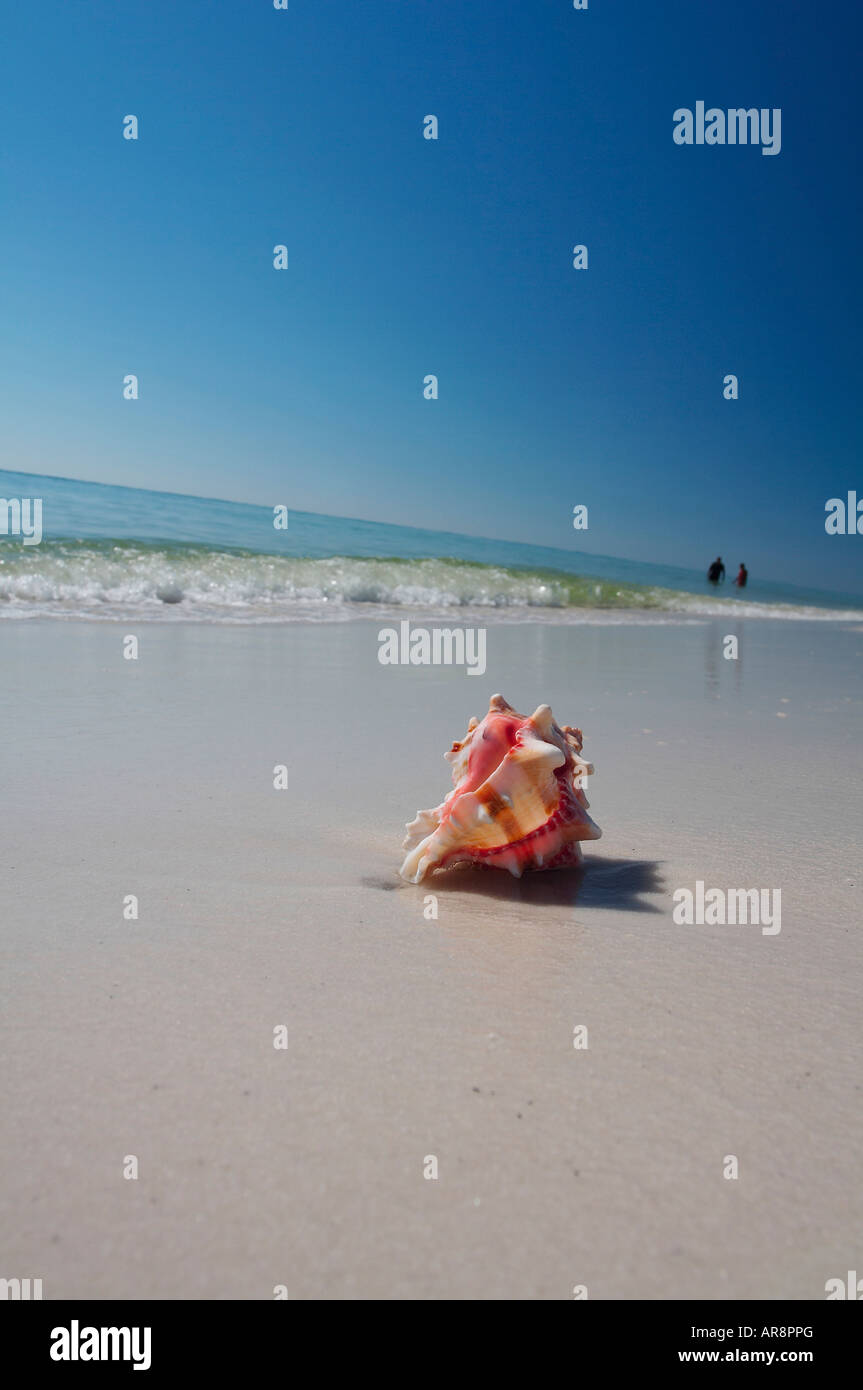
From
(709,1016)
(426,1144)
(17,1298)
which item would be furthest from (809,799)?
(17,1298)

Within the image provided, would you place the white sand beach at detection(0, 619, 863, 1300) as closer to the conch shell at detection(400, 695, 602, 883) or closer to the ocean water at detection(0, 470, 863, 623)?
the conch shell at detection(400, 695, 602, 883)

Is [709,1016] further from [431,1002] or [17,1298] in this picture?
[17,1298]

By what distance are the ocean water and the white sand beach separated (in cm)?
709

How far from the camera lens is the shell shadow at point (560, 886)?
2230mm

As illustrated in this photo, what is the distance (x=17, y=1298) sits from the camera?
1058mm

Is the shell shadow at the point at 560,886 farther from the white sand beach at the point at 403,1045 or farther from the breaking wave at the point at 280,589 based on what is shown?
the breaking wave at the point at 280,589

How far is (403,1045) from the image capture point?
1.52m

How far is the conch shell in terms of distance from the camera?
2203 mm

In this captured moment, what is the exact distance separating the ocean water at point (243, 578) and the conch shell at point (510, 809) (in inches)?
296

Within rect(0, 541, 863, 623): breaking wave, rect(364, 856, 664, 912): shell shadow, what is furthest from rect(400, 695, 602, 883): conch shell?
rect(0, 541, 863, 623): breaking wave

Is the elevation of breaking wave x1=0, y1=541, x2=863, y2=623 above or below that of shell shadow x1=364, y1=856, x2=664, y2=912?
above

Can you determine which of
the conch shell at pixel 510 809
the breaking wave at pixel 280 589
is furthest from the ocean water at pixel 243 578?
the conch shell at pixel 510 809
